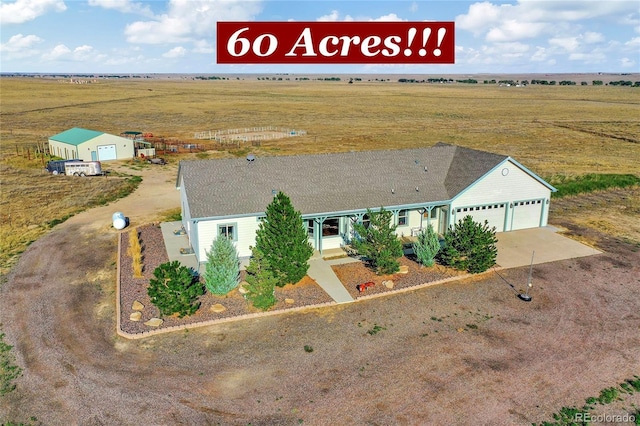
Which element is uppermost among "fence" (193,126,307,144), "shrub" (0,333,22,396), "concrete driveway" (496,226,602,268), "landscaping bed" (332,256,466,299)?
"fence" (193,126,307,144)

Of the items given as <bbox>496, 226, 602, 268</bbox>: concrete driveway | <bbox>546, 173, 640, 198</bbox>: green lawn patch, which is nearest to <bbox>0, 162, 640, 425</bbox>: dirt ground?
<bbox>496, 226, 602, 268</bbox>: concrete driveway

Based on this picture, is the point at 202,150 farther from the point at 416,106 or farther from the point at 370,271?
the point at 416,106

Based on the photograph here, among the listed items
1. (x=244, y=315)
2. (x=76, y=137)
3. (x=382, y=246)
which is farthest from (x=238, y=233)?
(x=76, y=137)

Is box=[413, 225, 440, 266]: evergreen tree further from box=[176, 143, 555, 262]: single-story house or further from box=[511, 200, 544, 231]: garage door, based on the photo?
box=[511, 200, 544, 231]: garage door

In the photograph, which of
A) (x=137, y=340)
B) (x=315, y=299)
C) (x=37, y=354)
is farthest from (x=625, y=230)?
(x=37, y=354)

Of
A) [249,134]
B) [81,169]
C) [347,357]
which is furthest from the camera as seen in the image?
[249,134]

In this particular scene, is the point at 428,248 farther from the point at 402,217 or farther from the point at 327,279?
the point at 327,279
